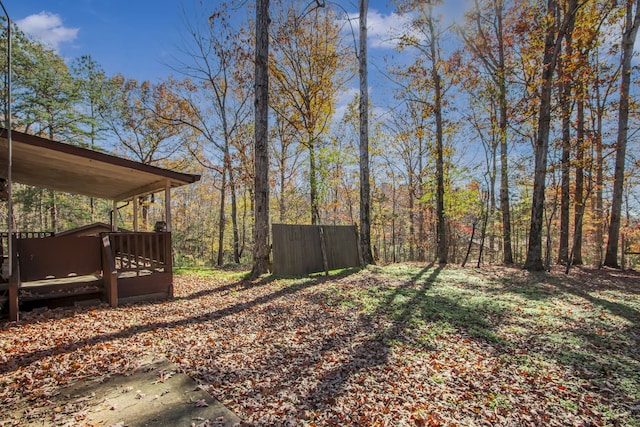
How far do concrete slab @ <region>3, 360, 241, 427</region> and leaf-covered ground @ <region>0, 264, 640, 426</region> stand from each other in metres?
0.09

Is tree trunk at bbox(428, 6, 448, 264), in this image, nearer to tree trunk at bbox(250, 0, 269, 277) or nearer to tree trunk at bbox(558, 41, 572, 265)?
tree trunk at bbox(558, 41, 572, 265)

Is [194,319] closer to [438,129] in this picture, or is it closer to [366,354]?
[366,354]

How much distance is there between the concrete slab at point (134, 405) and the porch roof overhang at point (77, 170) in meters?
4.07

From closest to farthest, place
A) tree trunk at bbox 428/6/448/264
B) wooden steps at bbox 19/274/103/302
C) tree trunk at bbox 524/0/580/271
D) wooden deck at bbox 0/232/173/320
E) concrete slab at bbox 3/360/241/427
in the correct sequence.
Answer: concrete slab at bbox 3/360/241/427, wooden steps at bbox 19/274/103/302, wooden deck at bbox 0/232/173/320, tree trunk at bbox 524/0/580/271, tree trunk at bbox 428/6/448/264

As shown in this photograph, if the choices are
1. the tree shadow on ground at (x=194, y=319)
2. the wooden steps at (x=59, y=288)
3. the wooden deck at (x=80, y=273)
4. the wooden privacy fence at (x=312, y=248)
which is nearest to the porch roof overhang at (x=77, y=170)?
the wooden deck at (x=80, y=273)

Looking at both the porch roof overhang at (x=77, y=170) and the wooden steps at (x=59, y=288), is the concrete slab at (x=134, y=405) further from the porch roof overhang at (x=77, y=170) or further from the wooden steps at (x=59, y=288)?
the porch roof overhang at (x=77, y=170)

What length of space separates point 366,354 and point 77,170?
23.4ft

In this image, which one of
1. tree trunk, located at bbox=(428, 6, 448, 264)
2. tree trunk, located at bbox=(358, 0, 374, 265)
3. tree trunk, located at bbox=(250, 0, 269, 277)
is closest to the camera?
tree trunk, located at bbox=(250, 0, 269, 277)

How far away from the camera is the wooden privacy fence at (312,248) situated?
8539mm

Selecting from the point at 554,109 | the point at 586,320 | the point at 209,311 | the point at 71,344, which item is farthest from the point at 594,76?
the point at 71,344

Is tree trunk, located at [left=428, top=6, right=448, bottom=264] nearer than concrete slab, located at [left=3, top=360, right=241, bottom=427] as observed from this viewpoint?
No

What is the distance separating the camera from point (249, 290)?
7043 millimetres

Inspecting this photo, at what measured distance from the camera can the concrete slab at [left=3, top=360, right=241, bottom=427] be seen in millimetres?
2447

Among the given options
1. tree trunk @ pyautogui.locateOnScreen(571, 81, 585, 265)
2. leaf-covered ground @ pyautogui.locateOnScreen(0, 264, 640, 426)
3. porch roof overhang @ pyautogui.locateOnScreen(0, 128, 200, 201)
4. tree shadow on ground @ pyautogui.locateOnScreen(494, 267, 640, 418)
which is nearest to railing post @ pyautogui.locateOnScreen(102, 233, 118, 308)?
leaf-covered ground @ pyautogui.locateOnScreen(0, 264, 640, 426)
